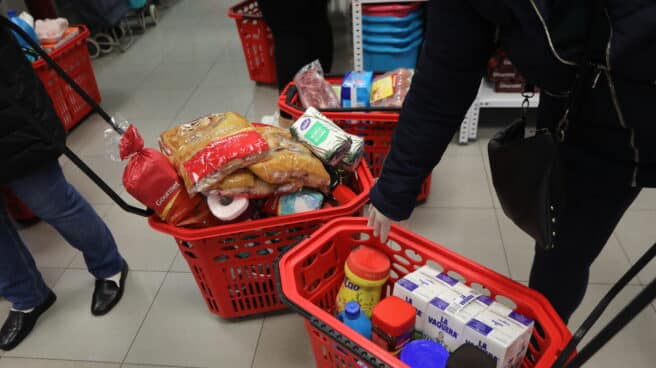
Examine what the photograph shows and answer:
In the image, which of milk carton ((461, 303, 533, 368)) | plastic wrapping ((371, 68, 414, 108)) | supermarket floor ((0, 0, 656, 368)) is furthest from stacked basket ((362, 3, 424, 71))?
milk carton ((461, 303, 533, 368))

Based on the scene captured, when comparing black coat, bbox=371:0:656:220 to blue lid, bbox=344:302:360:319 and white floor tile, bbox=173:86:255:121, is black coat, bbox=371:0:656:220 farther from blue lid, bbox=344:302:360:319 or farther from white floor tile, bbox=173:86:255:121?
white floor tile, bbox=173:86:255:121

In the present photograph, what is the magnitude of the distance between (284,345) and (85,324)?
68cm

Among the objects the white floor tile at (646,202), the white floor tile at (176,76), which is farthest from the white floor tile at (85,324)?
the white floor tile at (646,202)

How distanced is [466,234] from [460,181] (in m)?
0.33

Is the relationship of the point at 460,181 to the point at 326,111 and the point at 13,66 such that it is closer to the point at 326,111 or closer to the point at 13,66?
the point at 326,111

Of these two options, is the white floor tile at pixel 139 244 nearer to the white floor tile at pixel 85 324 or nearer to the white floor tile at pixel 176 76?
the white floor tile at pixel 85 324

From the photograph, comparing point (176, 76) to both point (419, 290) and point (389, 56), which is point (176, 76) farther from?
point (419, 290)

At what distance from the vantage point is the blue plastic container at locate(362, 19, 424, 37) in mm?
2000

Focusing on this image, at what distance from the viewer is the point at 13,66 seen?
112cm

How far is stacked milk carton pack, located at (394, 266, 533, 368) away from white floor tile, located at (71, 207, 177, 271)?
1.09 meters

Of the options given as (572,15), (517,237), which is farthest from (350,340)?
(517,237)

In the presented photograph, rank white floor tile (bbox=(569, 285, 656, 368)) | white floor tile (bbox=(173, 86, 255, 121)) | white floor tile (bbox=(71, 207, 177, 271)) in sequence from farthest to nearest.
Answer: white floor tile (bbox=(173, 86, 255, 121))
white floor tile (bbox=(71, 207, 177, 271))
white floor tile (bbox=(569, 285, 656, 368))

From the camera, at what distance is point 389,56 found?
208 centimetres

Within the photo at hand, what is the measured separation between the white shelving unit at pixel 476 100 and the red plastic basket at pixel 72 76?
1460 millimetres
